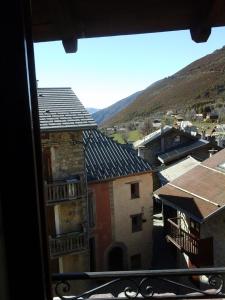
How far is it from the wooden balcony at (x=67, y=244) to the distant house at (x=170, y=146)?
1431cm

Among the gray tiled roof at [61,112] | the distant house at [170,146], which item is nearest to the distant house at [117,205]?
the gray tiled roof at [61,112]

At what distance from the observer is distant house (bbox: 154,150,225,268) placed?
470 inches

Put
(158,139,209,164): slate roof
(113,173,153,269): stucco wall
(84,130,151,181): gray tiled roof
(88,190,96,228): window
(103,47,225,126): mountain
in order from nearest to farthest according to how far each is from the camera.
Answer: (88,190,96,228): window, (84,130,151,181): gray tiled roof, (113,173,153,269): stucco wall, (158,139,209,164): slate roof, (103,47,225,126): mountain

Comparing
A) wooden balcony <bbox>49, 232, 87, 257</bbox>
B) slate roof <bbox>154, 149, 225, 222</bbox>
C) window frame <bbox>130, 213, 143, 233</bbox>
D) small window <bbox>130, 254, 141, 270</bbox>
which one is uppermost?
slate roof <bbox>154, 149, 225, 222</bbox>

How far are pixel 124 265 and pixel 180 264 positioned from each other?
2559mm

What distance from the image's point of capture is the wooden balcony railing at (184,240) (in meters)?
12.7

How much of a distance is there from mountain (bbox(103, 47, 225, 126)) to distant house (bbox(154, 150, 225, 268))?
4514 cm

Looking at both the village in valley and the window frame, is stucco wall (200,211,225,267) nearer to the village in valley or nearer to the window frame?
the village in valley

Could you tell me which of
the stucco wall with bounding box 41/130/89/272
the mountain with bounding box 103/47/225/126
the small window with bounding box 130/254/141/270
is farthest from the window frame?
the mountain with bounding box 103/47/225/126

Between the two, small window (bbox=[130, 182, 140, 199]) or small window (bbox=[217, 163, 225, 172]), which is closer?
small window (bbox=[217, 163, 225, 172])

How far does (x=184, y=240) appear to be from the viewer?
13.4 metres

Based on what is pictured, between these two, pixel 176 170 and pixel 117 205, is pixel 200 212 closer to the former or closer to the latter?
pixel 117 205

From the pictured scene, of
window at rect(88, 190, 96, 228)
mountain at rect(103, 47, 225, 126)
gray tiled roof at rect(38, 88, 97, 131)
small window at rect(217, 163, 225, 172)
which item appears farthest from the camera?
mountain at rect(103, 47, 225, 126)

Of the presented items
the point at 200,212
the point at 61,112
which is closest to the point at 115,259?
the point at 200,212
